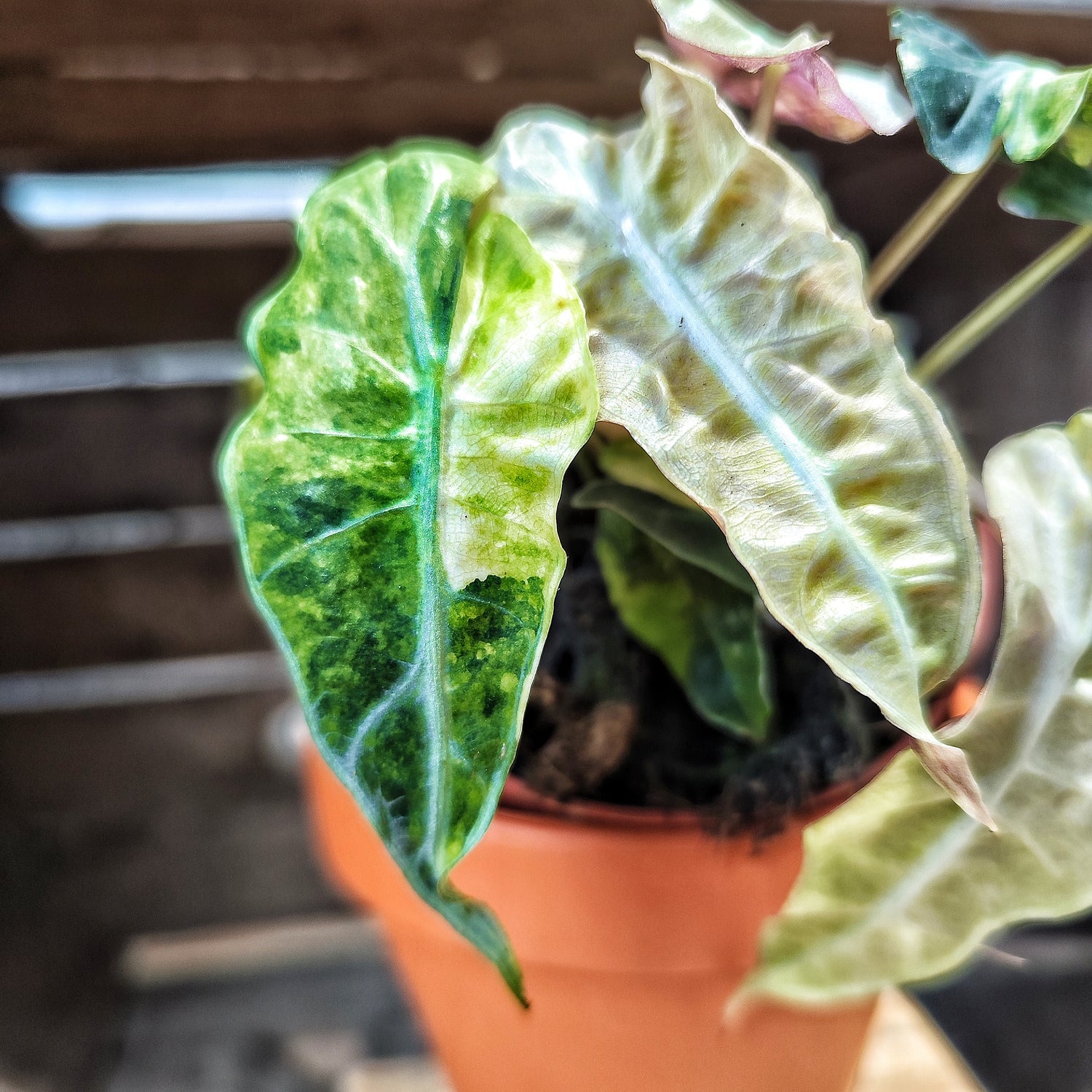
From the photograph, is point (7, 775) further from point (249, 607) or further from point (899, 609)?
point (899, 609)

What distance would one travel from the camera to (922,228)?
367 millimetres

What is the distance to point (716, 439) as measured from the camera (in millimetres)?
259

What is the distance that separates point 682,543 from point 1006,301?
7.0 inches

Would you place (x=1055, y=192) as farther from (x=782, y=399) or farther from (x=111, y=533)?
(x=111, y=533)

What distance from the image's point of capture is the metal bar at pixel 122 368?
31.6 inches

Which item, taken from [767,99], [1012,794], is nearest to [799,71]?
[767,99]

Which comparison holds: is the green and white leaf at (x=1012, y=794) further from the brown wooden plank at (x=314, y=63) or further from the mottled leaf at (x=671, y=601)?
the brown wooden plank at (x=314, y=63)

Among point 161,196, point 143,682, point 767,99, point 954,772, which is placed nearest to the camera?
point 954,772

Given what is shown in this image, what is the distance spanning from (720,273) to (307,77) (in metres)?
0.46

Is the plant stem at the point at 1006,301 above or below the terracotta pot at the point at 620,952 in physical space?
above

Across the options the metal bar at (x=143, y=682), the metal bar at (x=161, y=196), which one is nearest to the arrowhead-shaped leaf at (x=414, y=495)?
the metal bar at (x=161, y=196)

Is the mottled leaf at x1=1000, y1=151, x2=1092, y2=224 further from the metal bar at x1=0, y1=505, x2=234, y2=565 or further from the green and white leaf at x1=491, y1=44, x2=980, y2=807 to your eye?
the metal bar at x1=0, y1=505, x2=234, y2=565

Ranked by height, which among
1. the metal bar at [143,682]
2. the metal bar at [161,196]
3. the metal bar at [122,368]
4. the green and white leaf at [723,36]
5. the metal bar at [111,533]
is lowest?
the metal bar at [143,682]

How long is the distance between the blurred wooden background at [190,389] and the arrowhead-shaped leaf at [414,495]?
0.39 metres
